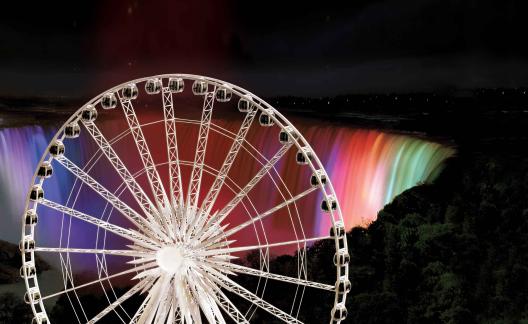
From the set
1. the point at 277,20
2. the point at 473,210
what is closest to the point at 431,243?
the point at 473,210

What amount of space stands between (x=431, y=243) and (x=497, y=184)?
2.41m

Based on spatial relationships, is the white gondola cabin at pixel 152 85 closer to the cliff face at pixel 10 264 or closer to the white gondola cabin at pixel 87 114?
the white gondola cabin at pixel 87 114

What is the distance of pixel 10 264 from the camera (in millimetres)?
26734

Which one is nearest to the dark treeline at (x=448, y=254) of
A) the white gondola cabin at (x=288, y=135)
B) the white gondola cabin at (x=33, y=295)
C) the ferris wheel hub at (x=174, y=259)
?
the white gondola cabin at (x=288, y=135)

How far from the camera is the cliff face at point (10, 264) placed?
2659 cm

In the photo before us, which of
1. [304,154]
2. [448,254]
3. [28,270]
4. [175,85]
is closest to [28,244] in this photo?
[28,270]

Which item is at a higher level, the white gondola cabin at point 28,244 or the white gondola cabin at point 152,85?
the white gondola cabin at point 152,85

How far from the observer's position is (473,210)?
24.3m

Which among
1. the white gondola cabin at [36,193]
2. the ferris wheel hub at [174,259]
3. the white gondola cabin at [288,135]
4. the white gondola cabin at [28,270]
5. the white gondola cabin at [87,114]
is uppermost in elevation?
the white gondola cabin at [87,114]

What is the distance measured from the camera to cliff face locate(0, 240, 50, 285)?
87.2ft

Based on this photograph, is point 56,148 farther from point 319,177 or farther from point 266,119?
point 319,177

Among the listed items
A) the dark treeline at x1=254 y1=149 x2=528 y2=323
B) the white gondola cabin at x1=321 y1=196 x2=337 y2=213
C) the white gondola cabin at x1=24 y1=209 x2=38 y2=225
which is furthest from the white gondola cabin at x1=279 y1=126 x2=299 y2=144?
the dark treeline at x1=254 y1=149 x2=528 y2=323

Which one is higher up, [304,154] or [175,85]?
[175,85]

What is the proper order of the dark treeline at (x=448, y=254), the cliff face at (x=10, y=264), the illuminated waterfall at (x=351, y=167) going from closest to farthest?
the dark treeline at (x=448, y=254) < the illuminated waterfall at (x=351, y=167) < the cliff face at (x=10, y=264)
